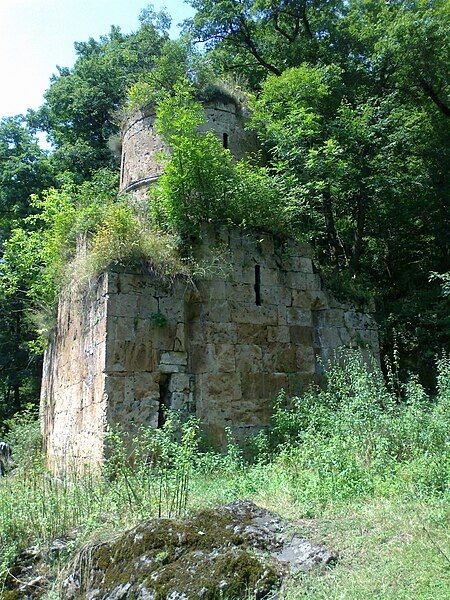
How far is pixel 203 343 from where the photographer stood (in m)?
9.41

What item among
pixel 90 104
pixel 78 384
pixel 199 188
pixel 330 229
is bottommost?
pixel 78 384

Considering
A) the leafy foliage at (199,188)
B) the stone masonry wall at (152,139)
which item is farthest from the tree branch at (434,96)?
the leafy foliage at (199,188)

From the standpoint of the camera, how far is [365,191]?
13.1 meters

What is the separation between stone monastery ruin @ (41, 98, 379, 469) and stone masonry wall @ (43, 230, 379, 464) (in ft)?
0.05

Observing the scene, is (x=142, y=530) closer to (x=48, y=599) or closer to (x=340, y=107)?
(x=48, y=599)

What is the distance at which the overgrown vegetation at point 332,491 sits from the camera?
13.9ft

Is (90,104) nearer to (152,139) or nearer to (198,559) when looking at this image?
(152,139)

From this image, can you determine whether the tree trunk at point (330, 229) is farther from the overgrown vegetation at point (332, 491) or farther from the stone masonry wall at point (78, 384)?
the overgrown vegetation at point (332, 491)

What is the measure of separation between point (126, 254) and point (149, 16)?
20.0 meters

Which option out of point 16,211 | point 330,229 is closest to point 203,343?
point 330,229

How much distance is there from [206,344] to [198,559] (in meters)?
5.07

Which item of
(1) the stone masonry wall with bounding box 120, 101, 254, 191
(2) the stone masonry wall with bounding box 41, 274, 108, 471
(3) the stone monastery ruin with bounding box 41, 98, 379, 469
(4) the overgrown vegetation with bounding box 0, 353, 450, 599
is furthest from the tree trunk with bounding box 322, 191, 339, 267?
(4) the overgrown vegetation with bounding box 0, 353, 450, 599

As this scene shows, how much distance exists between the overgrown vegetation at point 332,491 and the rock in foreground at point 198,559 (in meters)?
0.31

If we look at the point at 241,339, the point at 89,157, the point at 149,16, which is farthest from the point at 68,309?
the point at 149,16
